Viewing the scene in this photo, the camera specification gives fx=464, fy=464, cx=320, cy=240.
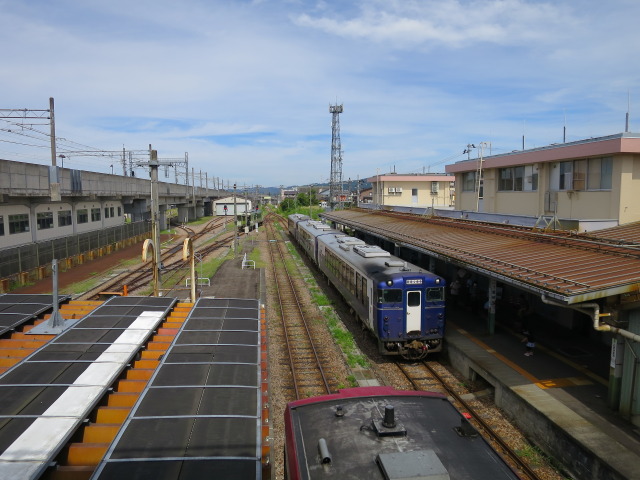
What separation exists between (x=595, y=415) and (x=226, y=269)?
1893 cm

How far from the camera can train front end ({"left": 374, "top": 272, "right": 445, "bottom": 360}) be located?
470 inches

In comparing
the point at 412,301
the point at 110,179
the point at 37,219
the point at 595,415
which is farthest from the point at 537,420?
the point at 110,179

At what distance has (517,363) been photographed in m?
10.8

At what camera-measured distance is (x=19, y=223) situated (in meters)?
23.5

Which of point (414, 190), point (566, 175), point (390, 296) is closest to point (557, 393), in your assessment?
point (390, 296)

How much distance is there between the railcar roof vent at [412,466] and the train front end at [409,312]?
25.9 feet

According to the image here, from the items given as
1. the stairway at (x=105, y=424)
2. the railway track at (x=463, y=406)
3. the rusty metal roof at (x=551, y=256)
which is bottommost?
the railway track at (x=463, y=406)

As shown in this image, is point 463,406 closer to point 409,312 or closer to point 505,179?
point 409,312

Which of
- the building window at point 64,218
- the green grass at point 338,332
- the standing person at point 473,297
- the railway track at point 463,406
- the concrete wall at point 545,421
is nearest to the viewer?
the concrete wall at point 545,421

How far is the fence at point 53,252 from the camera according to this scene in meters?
20.5

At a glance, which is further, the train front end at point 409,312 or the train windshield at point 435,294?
the train windshield at point 435,294

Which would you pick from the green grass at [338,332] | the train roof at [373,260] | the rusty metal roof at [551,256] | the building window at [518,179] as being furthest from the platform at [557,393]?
the building window at [518,179]

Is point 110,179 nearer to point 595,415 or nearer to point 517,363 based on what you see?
point 517,363

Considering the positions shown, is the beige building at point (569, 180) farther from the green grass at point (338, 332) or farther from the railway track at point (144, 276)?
the railway track at point (144, 276)
